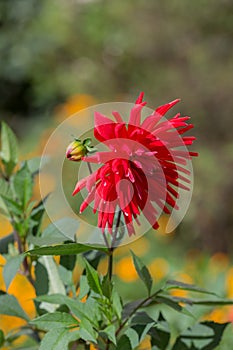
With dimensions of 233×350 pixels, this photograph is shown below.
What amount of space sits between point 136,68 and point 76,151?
3.89m

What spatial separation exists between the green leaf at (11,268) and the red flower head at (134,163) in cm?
15

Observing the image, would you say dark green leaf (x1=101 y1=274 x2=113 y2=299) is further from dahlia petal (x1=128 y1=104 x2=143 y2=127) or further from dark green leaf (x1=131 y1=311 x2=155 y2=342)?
dahlia petal (x1=128 y1=104 x2=143 y2=127)

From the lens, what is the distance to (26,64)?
17.2 feet

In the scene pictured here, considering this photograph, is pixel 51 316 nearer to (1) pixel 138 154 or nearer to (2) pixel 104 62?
(1) pixel 138 154

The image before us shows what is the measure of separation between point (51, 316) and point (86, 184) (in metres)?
0.14

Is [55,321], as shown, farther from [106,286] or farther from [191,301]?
[191,301]

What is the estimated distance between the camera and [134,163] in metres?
0.59

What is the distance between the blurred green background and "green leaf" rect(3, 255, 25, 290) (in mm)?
2728

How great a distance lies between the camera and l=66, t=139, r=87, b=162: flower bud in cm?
59

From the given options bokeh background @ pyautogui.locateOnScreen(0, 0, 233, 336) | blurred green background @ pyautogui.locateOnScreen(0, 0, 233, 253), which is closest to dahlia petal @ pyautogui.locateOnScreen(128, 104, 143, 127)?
bokeh background @ pyautogui.locateOnScreen(0, 0, 233, 336)

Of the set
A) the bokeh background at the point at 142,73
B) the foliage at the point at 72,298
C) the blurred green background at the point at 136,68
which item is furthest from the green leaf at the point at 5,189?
the blurred green background at the point at 136,68

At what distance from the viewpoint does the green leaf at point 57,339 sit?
1.99 ft

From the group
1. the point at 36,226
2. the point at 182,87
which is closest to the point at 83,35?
the point at 182,87

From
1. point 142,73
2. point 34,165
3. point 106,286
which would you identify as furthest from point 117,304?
point 142,73
